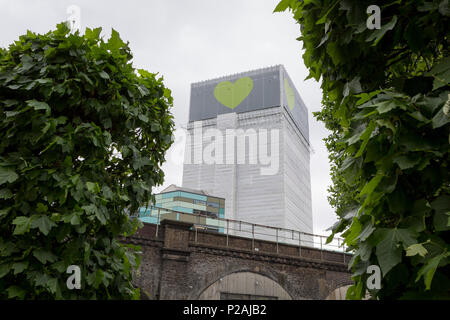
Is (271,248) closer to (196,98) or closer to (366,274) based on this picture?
(366,274)

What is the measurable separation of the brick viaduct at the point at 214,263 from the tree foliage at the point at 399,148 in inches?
509

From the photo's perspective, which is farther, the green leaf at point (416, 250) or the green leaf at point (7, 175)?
the green leaf at point (7, 175)

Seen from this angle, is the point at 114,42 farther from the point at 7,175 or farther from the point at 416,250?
the point at 416,250

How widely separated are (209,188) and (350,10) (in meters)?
83.4

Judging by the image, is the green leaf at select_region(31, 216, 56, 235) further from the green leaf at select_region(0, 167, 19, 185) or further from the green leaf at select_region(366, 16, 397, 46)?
the green leaf at select_region(366, 16, 397, 46)

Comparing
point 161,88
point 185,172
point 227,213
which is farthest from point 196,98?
point 161,88

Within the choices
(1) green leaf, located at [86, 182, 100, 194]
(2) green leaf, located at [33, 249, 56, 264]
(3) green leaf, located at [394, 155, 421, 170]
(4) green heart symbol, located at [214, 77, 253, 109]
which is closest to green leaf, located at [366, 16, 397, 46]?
(3) green leaf, located at [394, 155, 421, 170]

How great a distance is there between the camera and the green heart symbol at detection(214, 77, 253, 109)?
88.9m

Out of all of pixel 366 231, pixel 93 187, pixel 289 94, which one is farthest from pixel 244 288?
pixel 289 94

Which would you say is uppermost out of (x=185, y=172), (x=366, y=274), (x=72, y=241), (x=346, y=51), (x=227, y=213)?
(x=185, y=172)

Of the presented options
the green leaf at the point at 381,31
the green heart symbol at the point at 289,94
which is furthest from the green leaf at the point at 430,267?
the green heart symbol at the point at 289,94

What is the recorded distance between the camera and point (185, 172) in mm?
93438

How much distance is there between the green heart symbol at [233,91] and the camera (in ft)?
292

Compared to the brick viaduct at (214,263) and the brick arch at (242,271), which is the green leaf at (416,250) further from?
the brick arch at (242,271)
